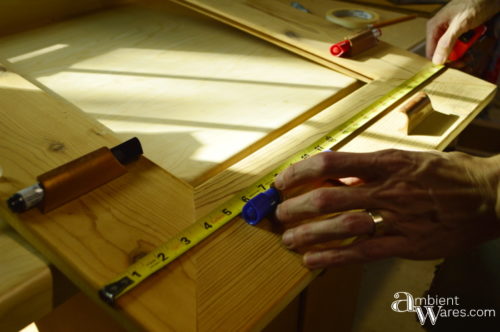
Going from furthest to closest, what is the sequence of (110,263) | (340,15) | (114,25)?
(340,15)
(114,25)
(110,263)

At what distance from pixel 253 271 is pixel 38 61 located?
3.25 feet

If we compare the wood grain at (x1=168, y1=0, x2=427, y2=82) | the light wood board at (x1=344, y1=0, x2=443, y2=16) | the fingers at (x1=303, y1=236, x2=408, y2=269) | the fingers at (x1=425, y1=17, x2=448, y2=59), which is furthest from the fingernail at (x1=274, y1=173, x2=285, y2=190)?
the light wood board at (x1=344, y1=0, x2=443, y2=16)

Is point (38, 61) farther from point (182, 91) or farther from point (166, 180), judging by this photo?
point (166, 180)

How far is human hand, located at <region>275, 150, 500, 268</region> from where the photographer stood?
729mm

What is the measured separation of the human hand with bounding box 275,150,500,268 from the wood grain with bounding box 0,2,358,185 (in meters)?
0.25

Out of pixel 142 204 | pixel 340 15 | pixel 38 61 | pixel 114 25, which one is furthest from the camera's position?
pixel 340 15

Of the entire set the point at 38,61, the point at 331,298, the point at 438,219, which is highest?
the point at 38,61

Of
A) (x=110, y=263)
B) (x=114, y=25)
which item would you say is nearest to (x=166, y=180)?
(x=110, y=263)

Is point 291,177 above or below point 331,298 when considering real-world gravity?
above

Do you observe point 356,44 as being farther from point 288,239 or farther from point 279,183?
point 288,239

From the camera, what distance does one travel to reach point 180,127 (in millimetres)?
1057

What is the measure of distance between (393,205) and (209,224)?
12.7 inches

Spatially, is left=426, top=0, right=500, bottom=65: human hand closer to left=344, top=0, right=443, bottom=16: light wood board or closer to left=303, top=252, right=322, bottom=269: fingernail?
left=344, top=0, right=443, bottom=16: light wood board

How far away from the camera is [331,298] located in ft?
4.34
